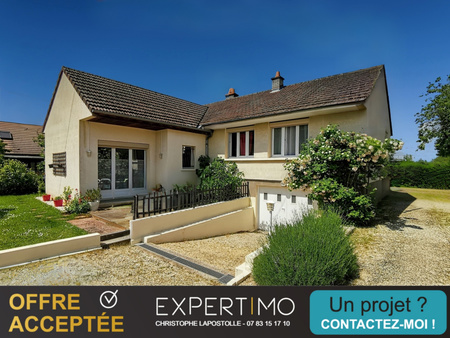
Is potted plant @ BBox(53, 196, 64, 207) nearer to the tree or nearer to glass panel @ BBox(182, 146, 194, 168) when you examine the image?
glass panel @ BBox(182, 146, 194, 168)

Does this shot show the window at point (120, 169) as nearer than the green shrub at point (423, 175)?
Yes

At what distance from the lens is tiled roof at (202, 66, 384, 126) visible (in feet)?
31.3

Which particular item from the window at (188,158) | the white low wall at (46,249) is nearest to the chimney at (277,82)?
the window at (188,158)

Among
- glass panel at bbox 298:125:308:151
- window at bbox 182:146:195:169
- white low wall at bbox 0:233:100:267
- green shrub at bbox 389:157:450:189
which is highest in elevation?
glass panel at bbox 298:125:308:151

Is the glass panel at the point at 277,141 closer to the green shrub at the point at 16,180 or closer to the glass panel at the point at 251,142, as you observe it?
the glass panel at the point at 251,142

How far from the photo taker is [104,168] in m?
10.9

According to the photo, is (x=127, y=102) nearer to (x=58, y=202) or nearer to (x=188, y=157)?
(x=188, y=157)

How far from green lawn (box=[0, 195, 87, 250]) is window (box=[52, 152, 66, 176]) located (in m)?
2.38

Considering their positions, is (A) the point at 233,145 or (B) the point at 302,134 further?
(A) the point at 233,145

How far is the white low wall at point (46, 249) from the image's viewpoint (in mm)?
4865

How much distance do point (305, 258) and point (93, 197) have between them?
9534 mm

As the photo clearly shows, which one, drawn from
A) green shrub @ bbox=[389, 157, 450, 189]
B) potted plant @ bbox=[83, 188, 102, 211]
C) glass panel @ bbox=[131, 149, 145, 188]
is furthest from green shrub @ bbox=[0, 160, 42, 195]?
green shrub @ bbox=[389, 157, 450, 189]

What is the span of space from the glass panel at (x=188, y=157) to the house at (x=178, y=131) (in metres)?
0.06

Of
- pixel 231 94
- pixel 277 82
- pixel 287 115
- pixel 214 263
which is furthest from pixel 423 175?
pixel 214 263
